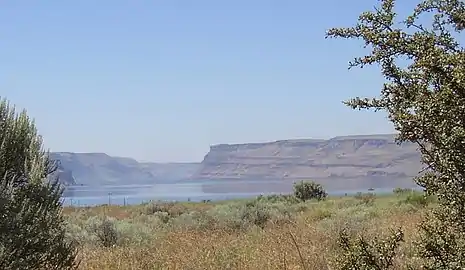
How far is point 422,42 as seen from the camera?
414 cm

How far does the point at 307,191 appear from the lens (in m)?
40.6

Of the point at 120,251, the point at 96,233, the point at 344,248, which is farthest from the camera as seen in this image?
the point at 96,233

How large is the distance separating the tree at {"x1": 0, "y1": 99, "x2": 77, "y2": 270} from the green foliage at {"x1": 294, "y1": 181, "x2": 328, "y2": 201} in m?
33.2

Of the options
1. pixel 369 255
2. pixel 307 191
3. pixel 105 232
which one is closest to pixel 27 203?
pixel 369 255

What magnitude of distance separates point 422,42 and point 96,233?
13490 millimetres

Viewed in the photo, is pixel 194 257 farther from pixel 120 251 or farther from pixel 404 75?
pixel 404 75

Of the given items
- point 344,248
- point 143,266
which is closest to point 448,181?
point 344,248

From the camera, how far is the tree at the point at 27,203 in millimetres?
6523

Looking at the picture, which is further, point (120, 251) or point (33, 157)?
point (120, 251)

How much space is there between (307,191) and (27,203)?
34.9m

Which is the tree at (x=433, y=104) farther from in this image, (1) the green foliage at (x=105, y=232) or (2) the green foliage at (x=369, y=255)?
(1) the green foliage at (x=105, y=232)

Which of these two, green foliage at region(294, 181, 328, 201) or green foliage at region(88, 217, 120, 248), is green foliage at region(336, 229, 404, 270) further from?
green foliage at region(294, 181, 328, 201)

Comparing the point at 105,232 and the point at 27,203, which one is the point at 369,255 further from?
the point at 105,232

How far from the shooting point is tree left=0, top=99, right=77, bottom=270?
21.4ft
